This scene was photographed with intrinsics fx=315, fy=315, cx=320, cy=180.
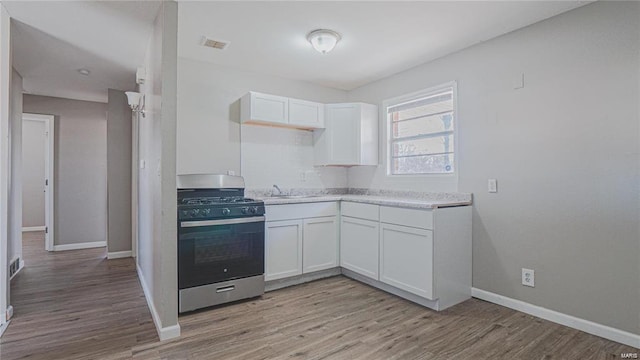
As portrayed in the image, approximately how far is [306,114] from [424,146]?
144 centimetres

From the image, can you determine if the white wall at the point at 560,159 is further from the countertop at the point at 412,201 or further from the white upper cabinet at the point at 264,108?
the white upper cabinet at the point at 264,108

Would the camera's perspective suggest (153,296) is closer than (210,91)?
Yes

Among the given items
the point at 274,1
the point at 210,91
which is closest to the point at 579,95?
the point at 274,1

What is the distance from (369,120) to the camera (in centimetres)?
403

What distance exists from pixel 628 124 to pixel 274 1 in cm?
262

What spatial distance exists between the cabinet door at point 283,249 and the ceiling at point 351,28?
69.9 inches

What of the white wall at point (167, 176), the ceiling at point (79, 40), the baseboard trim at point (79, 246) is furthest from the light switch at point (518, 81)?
the baseboard trim at point (79, 246)

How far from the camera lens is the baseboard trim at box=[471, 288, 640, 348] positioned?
215cm

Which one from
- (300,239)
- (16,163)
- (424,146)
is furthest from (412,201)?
(16,163)

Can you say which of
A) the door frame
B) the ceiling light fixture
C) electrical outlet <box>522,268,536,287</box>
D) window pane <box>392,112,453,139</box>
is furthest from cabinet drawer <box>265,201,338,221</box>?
the door frame

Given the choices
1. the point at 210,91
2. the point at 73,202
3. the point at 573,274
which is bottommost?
the point at 573,274

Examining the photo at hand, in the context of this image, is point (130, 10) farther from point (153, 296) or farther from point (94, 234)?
A: point (94, 234)

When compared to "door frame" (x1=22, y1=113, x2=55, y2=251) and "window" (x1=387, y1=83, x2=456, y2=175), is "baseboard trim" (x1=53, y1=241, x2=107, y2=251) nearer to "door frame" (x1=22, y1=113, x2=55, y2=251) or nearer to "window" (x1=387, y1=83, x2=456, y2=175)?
"door frame" (x1=22, y1=113, x2=55, y2=251)

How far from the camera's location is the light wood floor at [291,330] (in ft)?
6.75
